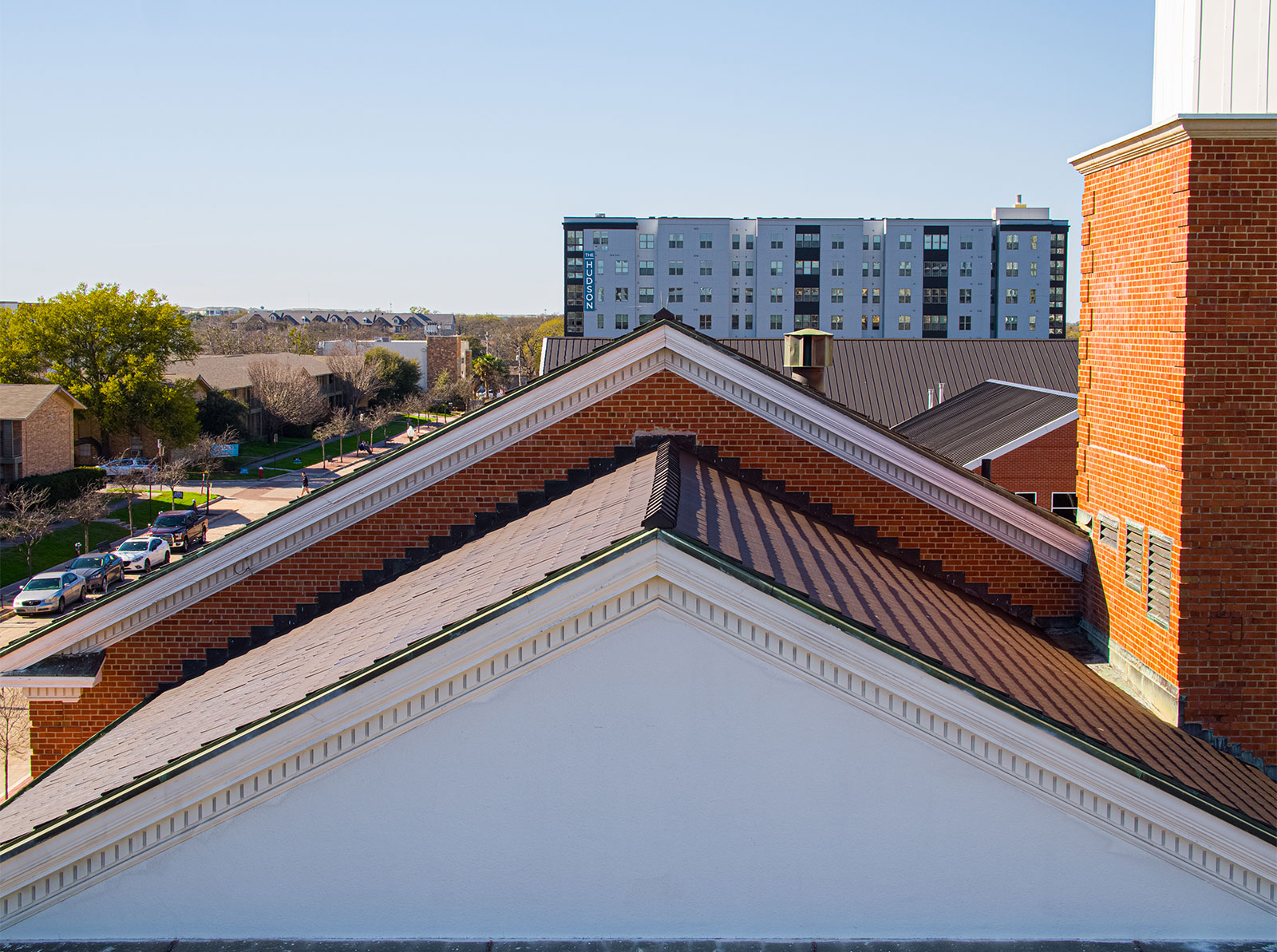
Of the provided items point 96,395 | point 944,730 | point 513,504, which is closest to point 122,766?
point 513,504

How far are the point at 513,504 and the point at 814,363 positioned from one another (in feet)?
24.7

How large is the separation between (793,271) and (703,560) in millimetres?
89310

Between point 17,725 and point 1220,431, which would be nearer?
point 1220,431

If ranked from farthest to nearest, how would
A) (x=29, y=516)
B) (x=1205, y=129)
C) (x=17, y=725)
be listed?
(x=29, y=516)
(x=17, y=725)
(x=1205, y=129)

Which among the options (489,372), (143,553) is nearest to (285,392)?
(143,553)

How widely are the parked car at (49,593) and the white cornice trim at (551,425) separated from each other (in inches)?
1061

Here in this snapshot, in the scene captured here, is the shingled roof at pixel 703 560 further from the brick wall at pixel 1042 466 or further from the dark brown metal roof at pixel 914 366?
the dark brown metal roof at pixel 914 366

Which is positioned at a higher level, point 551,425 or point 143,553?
point 551,425

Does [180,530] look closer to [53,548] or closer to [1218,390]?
[53,548]

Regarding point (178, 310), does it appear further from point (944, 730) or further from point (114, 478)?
point (944, 730)

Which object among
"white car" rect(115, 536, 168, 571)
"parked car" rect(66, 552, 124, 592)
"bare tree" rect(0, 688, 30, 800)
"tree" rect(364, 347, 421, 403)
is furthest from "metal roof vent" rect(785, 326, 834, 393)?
"tree" rect(364, 347, 421, 403)

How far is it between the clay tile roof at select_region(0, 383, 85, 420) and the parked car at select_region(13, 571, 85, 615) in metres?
19.2

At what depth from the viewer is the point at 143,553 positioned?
1610 inches

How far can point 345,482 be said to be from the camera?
11.3 meters
